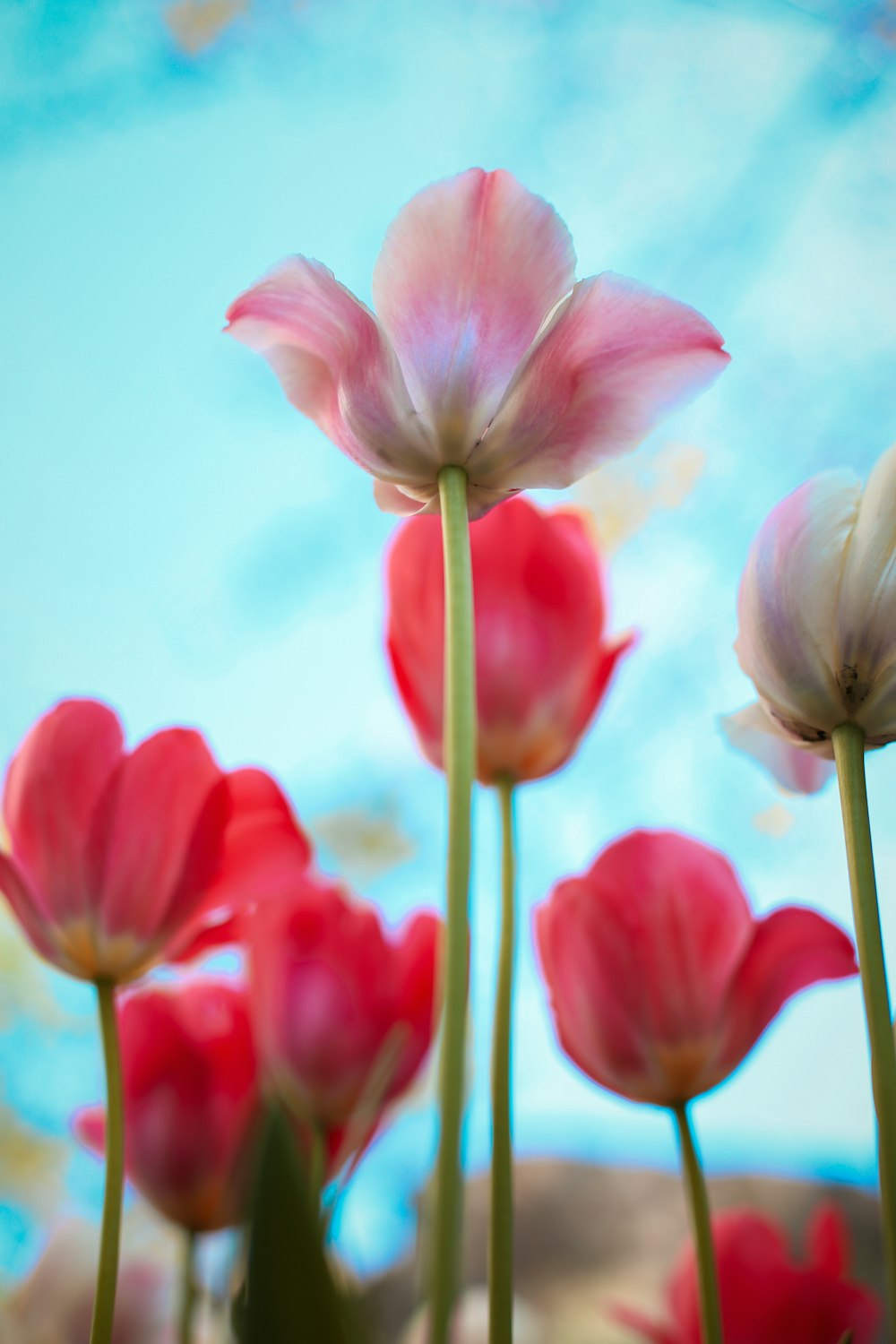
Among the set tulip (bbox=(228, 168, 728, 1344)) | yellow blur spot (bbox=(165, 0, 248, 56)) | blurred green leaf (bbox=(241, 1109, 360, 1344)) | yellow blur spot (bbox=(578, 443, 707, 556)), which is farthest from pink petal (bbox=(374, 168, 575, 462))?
yellow blur spot (bbox=(165, 0, 248, 56))

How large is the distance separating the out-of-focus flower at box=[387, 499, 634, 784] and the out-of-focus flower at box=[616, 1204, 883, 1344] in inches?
4.0

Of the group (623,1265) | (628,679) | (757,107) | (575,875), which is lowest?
(623,1265)

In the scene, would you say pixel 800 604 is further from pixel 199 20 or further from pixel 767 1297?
pixel 199 20

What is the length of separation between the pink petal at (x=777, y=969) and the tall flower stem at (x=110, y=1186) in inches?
4.1

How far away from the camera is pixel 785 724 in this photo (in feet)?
0.65

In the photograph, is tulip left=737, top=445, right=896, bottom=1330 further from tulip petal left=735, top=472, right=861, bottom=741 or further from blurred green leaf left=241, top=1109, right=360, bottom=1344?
blurred green leaf left=241, top=1109, right=360, bottom=1344

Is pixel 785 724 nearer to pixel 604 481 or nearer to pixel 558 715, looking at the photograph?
pixel 558 715

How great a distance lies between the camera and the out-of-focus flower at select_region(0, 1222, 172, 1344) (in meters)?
0.25

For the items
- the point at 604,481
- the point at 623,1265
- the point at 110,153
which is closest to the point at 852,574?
the point at 623,1265

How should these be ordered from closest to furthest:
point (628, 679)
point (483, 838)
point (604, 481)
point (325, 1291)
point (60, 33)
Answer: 1. point (325, 1291)
2. point (483, 838)
3. point (604, 481)
4. point (60, 33)
5. point (628, 679)

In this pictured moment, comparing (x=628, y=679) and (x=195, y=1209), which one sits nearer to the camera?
(x=195, y=1209)

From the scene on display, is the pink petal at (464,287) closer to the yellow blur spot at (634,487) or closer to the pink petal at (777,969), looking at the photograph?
the pink petal at (777,969)

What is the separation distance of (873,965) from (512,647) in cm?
9

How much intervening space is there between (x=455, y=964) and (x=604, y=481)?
756 millimetres
